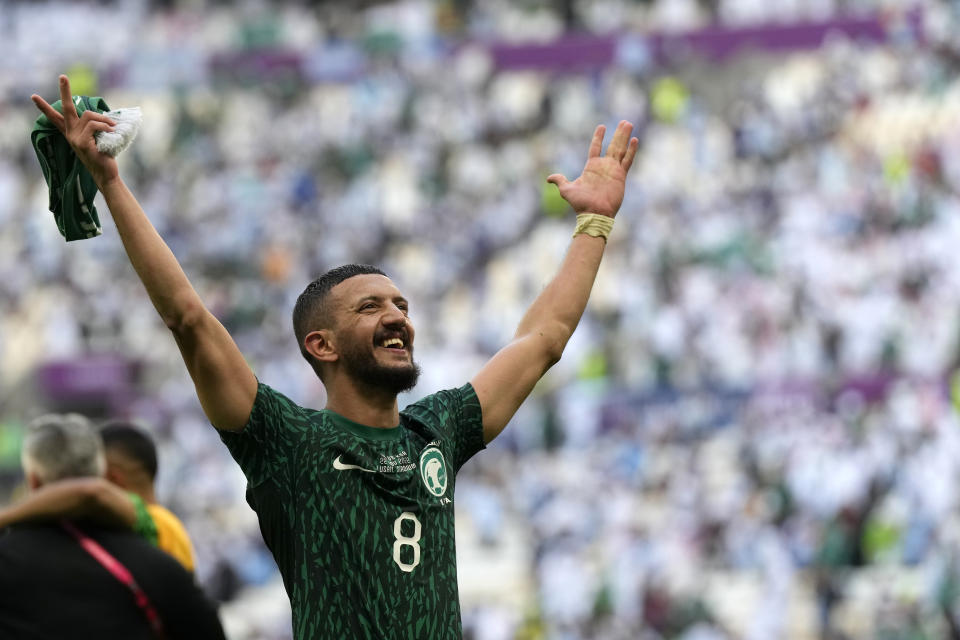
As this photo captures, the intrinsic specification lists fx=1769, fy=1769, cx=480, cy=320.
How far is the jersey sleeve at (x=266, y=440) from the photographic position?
11.8 ft

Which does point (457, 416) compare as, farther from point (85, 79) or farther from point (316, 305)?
point (85, 79)

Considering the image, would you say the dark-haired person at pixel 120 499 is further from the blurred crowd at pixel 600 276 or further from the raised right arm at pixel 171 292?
the blurred crowd at pixel 600 276

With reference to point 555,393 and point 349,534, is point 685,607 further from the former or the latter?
point 349,534

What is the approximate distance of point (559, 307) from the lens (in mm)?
4215

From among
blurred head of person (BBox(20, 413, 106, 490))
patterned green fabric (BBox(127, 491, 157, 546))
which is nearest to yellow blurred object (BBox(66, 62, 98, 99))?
patterned green fabric (BBox(127, 491, 157, 546))

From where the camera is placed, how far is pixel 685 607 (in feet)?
50.2

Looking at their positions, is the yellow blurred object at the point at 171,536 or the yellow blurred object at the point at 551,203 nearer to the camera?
the yellow blurred object at the point at 171,536

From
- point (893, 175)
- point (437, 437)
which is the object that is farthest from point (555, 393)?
point (437, 437)

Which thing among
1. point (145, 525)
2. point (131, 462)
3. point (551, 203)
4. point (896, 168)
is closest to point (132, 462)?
point (131, 462)

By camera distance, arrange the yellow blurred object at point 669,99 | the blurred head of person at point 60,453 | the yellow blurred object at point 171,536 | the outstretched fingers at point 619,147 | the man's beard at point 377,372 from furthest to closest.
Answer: the yellow blurred object at point 669,99 → the yellow blurred object at point 171,536 → the outstretched fingers at point 619,147 → the blurred head of person at point 60,453 → the man's beard at point 377,372

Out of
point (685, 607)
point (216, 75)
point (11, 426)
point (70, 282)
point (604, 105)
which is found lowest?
point (685, 607)

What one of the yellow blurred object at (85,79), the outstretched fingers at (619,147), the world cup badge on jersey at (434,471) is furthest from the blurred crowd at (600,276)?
the world cup badge on jersey at (434,471)

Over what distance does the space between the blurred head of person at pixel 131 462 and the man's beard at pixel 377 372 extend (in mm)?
1492

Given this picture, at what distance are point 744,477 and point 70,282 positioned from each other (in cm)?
1073
